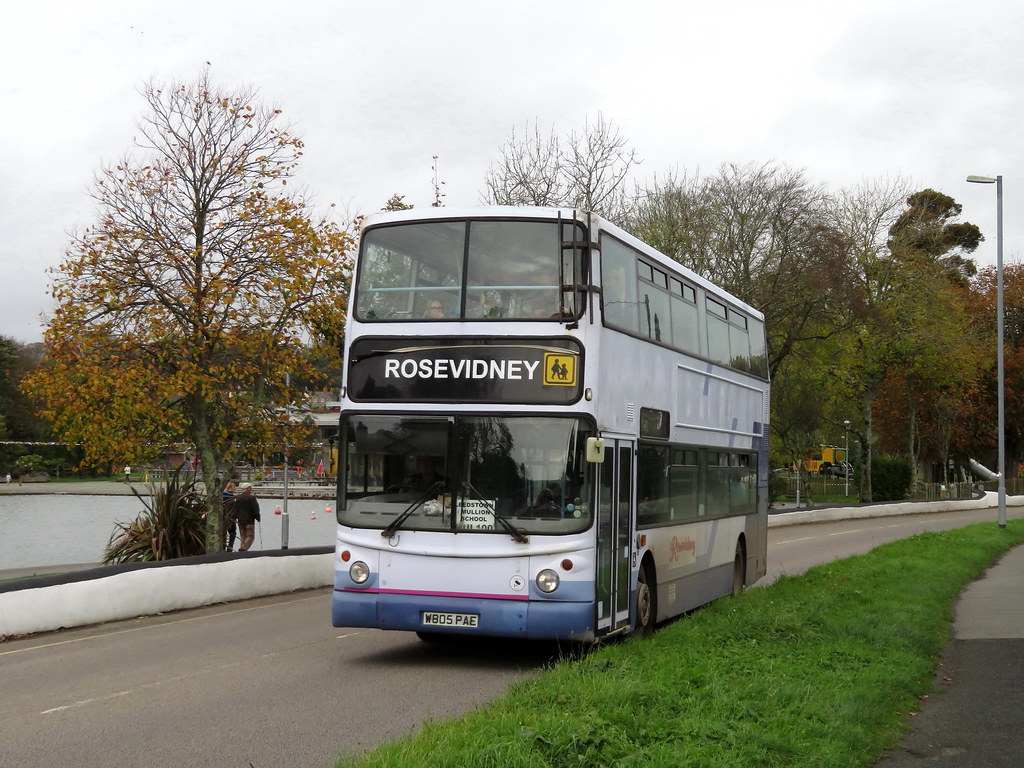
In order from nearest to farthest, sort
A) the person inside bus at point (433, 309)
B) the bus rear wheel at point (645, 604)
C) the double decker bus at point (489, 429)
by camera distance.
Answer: the double decker bus at point (489, 429) → the person inside bus at point (433, 309) → the bus rear wheel at point (645, 604)

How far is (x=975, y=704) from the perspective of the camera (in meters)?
9.67

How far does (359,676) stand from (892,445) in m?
74.5

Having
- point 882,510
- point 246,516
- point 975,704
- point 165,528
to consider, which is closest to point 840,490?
point 882,510

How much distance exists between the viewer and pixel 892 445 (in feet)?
264

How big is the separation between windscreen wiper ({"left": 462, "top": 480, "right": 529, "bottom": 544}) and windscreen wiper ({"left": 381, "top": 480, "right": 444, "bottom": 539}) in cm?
27

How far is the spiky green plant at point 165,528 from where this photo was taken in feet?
70.0

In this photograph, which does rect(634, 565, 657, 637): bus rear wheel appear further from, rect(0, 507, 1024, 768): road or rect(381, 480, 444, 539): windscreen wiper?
rect(381, 480, 444, 539): windscreen wiper

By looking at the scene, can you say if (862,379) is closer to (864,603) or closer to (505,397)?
(864,603)

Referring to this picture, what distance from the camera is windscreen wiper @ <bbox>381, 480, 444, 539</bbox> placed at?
11297 millimetres

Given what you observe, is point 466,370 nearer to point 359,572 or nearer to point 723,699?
point 359,572

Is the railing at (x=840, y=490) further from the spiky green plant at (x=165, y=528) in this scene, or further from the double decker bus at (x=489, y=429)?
the double decker bus at (x=489, y=429)

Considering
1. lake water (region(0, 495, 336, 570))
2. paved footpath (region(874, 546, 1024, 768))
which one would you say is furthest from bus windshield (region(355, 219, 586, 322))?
lake water (region(0, 495, 336, 570))

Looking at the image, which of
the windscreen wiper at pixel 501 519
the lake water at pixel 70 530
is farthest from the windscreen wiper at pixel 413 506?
the lake water at pixel 70 530

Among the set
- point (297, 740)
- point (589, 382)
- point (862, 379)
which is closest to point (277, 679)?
point (297, 740)
